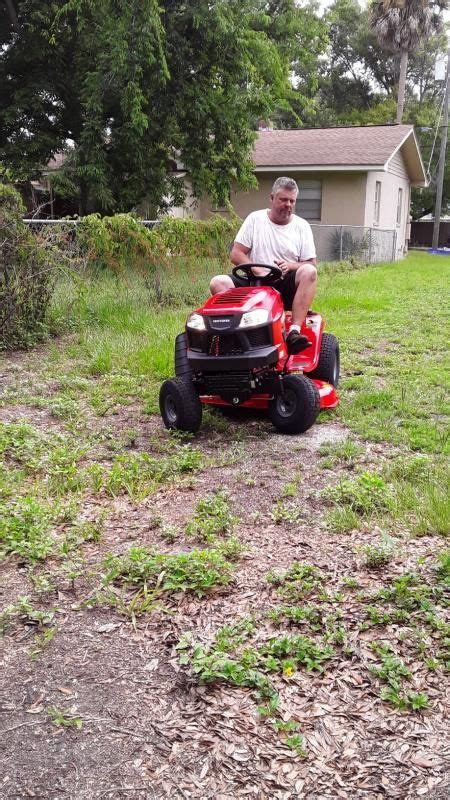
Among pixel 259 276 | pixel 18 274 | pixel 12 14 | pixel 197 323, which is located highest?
pixel 12 14

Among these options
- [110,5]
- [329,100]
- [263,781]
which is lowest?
[263,781]

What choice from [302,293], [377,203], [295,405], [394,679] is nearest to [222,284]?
[302,293]

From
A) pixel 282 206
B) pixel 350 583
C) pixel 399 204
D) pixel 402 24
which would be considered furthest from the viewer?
pixel 402 24

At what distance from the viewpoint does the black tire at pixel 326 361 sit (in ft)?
18.2

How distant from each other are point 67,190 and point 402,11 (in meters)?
27.6

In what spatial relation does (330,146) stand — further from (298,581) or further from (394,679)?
(394,679)

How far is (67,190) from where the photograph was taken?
14.8 metres

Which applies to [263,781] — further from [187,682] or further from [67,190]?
[67,190]

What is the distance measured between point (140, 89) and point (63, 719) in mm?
13141

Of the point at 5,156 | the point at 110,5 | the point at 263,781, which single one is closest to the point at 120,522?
the point at 263,781

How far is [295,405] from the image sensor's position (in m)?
4.77

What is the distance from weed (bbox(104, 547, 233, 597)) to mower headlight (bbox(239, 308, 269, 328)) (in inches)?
69.0

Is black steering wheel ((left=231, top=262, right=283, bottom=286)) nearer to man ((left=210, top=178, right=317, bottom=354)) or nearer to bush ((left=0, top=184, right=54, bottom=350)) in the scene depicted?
man ((left=210, top=178, right=317, bottom=354))

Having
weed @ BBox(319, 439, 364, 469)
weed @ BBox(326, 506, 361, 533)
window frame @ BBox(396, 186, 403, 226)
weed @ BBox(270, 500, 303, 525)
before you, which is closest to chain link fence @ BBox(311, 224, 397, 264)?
window frame @ BBox(396, 186, 403, 226)
